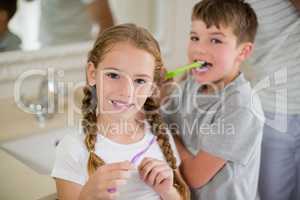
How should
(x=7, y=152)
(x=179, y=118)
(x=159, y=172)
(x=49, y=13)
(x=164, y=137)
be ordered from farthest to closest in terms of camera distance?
(x=49, y=13)
(x=7, y=152)
(x=179, y=118)
(x=164, y=137)
(x=159, y=172)

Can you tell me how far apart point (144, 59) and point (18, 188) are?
454mm

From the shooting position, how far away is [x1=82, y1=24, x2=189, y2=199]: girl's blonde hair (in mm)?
778

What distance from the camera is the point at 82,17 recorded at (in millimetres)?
1407

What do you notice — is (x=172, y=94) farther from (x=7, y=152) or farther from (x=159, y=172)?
(x=7, y=152)

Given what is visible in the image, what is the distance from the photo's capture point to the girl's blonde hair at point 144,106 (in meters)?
0.78

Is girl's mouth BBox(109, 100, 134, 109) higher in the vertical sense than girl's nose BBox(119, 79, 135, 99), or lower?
lower

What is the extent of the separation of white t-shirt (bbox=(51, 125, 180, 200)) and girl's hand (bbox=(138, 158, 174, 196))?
0.03 meters

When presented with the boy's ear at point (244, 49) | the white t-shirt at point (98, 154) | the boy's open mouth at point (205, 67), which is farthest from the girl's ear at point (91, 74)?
the boy's ear at point (244, 49)

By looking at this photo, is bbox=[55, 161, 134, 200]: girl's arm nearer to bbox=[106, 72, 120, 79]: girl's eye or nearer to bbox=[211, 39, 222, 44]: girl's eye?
bbox=[106, 72, 120, 79]: girl's eye

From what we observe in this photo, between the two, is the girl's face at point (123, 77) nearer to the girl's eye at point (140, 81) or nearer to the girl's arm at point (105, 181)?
the girl's eye at point (140, 81)

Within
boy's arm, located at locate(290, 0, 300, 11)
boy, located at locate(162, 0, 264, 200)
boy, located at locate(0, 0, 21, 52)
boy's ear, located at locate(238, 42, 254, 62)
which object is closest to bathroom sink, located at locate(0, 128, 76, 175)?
boy, located at locate(0, 0, 21, 52)

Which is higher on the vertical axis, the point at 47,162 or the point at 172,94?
the point at 172,94

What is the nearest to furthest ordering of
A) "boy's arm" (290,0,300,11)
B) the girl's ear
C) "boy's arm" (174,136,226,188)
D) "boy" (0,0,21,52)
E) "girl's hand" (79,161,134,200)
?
1. "girl's hand" (79,161,134,200)
2. the girl's ear
3. "boy's arm" (174,136,226,188)
4. "boy's arm" (290,0,300,11)
5. "boy" (0,0,21,52)

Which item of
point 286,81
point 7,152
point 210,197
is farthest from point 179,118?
point 7,152
